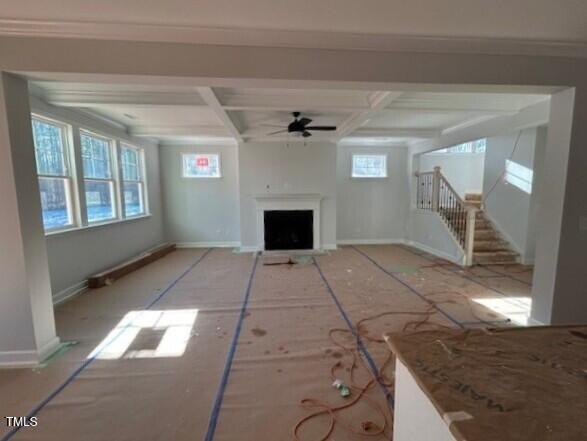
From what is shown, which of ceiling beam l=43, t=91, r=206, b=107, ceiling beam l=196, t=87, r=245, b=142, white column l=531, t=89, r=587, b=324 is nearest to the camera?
white column l=531, t=89, r=587, b=324

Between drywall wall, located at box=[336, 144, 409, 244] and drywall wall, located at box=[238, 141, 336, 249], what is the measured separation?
32.8 inches

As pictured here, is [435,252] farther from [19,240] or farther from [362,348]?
[19,240]

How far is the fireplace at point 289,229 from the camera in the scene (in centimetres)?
644

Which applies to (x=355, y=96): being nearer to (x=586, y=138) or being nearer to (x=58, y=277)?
(x=586, y=138)

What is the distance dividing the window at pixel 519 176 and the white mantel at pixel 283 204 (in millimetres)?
3823

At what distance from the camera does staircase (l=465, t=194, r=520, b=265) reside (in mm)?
5266

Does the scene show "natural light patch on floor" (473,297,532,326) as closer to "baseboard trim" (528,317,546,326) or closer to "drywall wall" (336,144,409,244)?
"baseboard trim" (528,317,546,326)

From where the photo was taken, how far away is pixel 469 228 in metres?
5.11

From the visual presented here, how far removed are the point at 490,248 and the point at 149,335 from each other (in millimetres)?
5998

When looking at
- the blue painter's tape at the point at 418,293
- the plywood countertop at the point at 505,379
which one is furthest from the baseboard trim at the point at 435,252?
the plywood countertop at the point at 505,379

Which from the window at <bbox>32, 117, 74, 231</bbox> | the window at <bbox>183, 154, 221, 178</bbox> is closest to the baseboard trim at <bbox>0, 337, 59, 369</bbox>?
the window at <bbox>32, 117, 74, 231</bbox>

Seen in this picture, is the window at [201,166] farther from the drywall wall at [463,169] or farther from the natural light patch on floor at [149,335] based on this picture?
the drywall wall at [463,169]

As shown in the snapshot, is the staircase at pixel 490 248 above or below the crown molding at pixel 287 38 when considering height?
below

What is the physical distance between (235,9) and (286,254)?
4891mm
